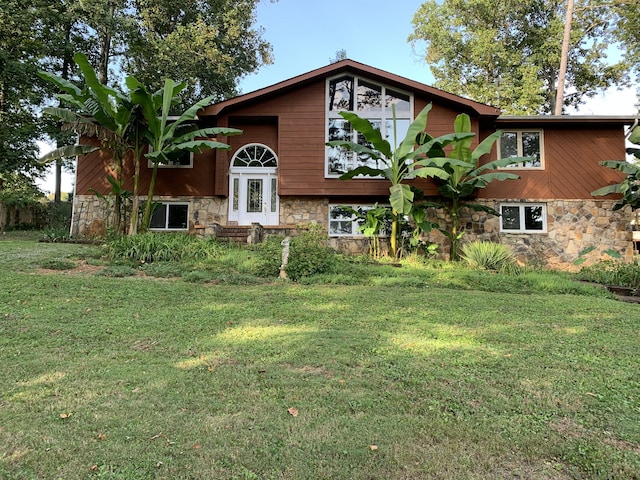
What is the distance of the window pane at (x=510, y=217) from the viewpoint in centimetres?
1288

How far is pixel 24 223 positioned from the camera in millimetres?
17922

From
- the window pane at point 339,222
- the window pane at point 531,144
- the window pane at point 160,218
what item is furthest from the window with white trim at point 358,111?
the window pane at point 160,218

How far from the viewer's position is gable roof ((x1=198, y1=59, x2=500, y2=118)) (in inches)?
480

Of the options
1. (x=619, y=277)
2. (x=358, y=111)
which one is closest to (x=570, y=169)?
(x=619, y=277)

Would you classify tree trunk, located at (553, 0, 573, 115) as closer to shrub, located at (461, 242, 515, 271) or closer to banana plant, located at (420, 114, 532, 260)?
banana plant, located at (420, 114, 532, 260)

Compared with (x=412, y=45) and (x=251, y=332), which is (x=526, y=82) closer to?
(x=412, y=45)

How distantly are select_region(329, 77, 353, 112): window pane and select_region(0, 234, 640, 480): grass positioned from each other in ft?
28.7

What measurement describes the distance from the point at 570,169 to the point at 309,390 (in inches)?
523

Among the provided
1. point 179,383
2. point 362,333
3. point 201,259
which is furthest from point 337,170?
point 179,383

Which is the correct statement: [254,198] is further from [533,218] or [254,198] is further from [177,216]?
[533,218]

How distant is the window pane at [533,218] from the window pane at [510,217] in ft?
0.93

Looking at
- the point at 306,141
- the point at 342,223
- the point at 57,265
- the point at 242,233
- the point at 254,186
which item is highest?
the point at 306,141

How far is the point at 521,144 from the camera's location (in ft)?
42.7

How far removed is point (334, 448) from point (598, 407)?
1.92 metres
